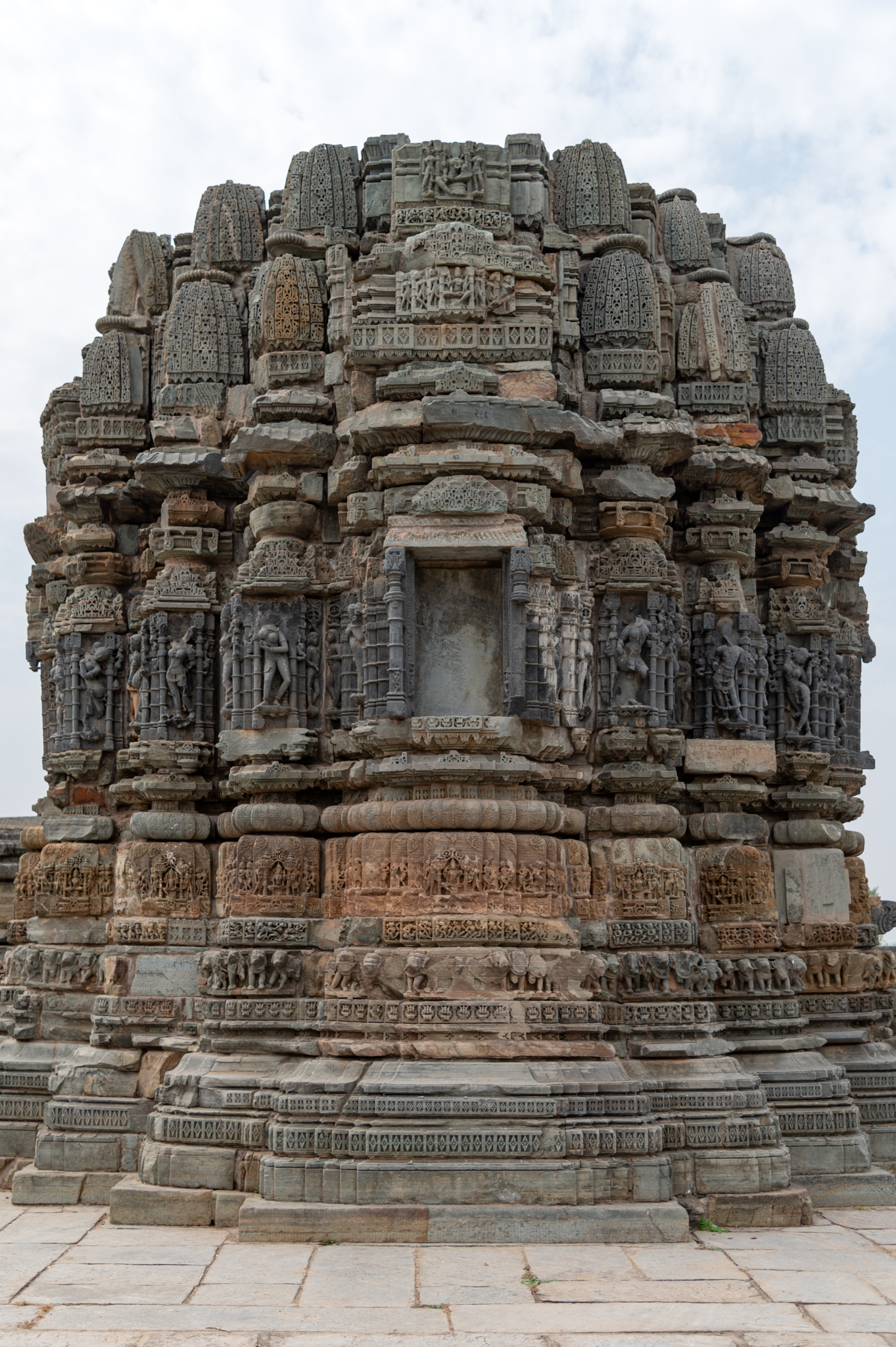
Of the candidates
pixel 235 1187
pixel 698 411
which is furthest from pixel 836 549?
pixel 235 1187

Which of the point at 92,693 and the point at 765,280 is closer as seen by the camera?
the point at 92,693

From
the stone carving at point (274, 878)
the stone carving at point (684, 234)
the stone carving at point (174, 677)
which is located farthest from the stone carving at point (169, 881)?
the stone carving at point (684, 234)

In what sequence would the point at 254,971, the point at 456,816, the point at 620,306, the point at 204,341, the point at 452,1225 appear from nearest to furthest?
the point at 452,1225, the point at 456,816, the point at 254,971, the point at 620,306, the point at 204,341

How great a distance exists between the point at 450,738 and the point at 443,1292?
4.18m

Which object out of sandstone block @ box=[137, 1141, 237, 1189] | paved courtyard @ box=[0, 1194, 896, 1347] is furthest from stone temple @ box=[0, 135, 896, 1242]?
paved courtyard @ box=[0, 1194, 896, 1347]

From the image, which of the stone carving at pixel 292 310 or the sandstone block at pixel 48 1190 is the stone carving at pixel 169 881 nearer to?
the sandstone block at pixel 48 1190

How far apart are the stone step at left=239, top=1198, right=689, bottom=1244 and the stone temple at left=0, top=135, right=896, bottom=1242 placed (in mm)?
30

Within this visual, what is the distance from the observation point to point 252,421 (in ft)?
45.5

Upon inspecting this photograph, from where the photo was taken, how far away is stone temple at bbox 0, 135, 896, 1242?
11648 mm

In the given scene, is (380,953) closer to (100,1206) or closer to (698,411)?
(100,1206)

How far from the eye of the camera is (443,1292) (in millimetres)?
9500

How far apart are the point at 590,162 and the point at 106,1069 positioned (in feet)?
30.0

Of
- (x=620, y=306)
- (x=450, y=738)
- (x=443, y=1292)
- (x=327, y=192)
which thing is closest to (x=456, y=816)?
(x=450, y=738)

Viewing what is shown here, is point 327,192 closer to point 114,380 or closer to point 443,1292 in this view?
point 114,380
